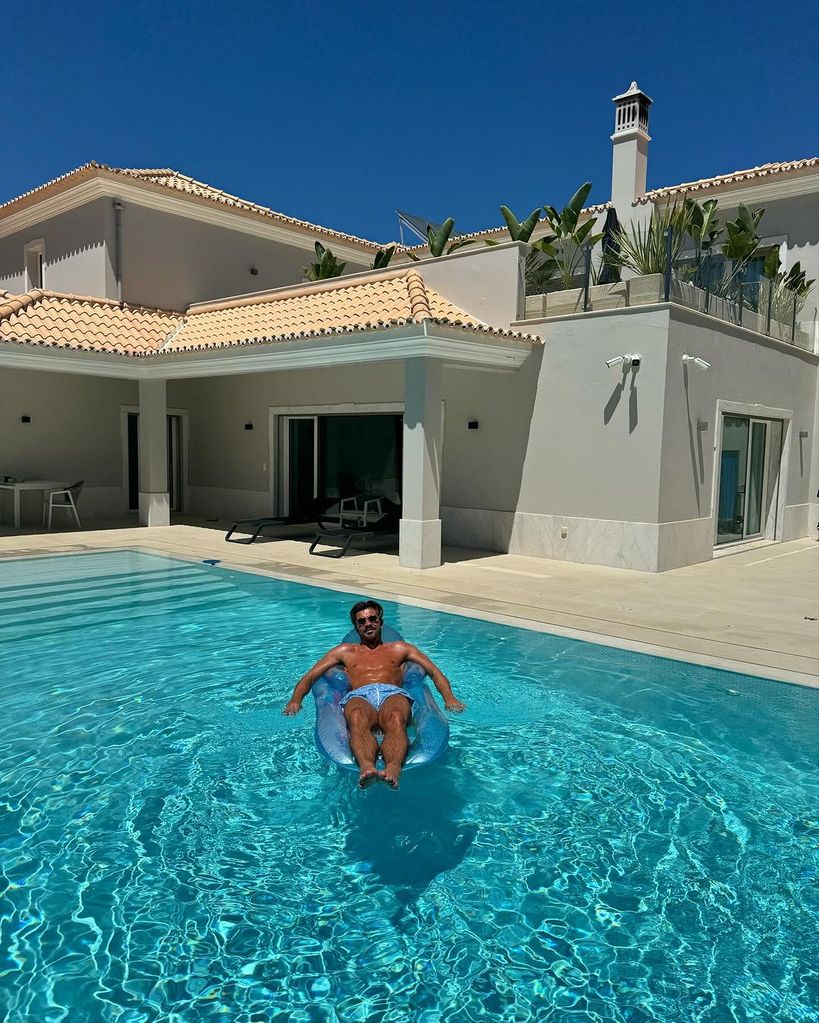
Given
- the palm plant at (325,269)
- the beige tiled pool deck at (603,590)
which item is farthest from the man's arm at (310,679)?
the palm plant at (325,269)

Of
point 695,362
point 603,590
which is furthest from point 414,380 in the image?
point 695,362

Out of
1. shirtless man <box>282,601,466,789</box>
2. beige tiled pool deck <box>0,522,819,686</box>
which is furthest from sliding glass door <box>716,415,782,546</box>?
shirtless man <box>282,601,466,789</box>

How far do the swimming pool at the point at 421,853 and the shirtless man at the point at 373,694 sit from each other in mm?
423

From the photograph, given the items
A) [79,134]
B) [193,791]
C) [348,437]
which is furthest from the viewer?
[79,134]

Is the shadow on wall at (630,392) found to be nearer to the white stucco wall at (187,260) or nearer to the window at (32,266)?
the white stucco wall at (187,260)

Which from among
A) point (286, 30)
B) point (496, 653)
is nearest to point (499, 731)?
point (496, 653)

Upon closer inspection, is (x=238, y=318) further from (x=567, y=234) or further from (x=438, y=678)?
(x=438, y=678)

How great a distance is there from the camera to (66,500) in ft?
61.8

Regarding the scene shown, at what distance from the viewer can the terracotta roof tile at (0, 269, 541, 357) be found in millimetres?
13702

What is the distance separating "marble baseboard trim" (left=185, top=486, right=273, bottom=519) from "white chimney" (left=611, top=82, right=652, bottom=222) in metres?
13.0

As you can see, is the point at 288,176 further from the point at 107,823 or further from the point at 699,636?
the point at 107,823

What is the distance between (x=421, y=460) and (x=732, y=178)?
13.5 metres

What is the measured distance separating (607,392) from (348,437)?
6.51m

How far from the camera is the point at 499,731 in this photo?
6.30 metres
